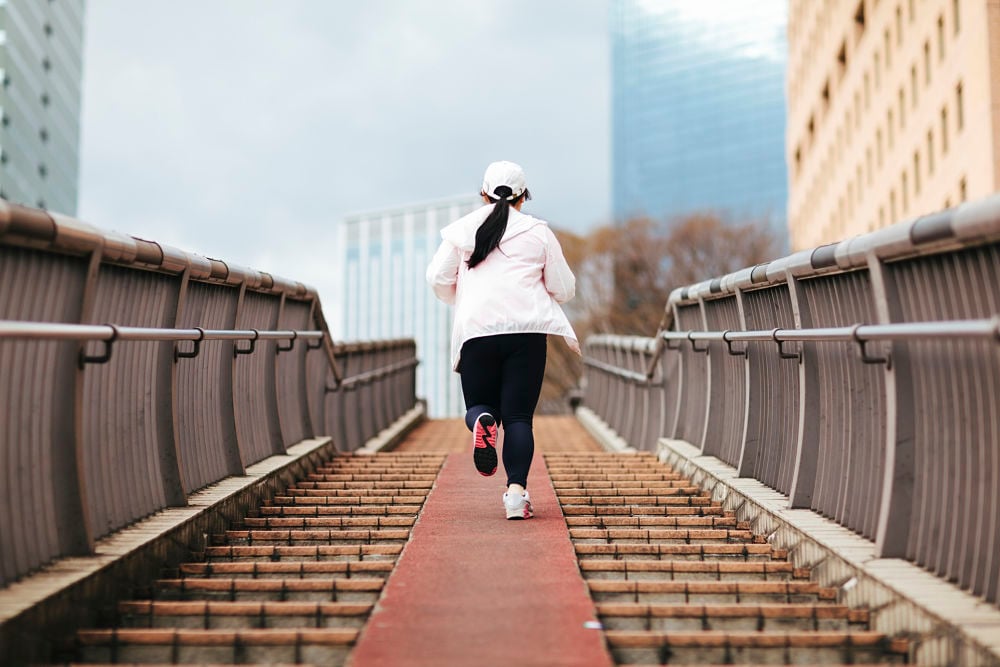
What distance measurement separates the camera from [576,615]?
394 cm

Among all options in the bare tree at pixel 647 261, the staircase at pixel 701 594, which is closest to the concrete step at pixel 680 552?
the staircase at pixel 701 594

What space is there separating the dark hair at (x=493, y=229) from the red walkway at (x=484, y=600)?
50.3 inches

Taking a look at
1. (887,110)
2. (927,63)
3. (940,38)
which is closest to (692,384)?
(940,38)

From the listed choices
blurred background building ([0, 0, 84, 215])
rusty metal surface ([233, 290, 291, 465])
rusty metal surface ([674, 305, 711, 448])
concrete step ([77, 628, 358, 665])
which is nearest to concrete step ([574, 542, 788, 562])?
concrete step ([77, 628, 358, 665])

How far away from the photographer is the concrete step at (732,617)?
13.3 feet

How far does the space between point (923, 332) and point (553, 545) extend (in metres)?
2.07

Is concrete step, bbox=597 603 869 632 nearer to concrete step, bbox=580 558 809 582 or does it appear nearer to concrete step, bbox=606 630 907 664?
concrete step, bbox=606 630 907 664

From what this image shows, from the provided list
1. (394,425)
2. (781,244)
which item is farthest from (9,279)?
(781,244)

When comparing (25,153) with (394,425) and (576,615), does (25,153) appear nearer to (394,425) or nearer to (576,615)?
(394,425)

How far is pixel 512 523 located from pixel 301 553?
1.17 m

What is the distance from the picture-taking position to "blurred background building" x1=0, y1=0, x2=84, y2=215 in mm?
71688

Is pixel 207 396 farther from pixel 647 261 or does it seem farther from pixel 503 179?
pixel 647 261

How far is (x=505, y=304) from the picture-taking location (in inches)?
245

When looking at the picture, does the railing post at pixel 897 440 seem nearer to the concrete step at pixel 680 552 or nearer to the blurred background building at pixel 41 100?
the concrete step at pixel 680 552
